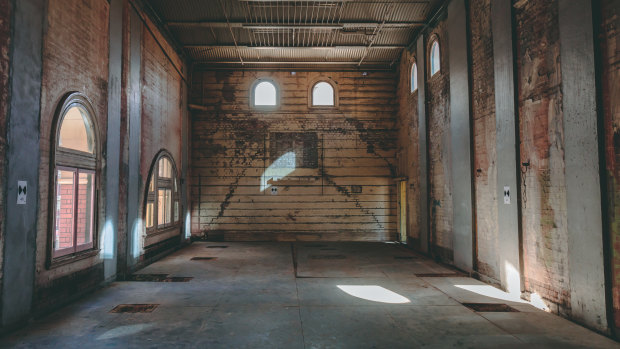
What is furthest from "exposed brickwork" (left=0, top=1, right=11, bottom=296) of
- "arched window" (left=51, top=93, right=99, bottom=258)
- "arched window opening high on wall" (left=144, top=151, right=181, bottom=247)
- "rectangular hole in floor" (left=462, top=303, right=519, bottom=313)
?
"rectangular hole in floor" (left=462, top=303, right=519, bottom=313)

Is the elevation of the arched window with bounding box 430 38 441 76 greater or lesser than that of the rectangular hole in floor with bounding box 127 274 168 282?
greater

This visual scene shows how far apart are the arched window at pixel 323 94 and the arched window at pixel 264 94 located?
1.35 meters

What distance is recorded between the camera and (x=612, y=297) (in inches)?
158

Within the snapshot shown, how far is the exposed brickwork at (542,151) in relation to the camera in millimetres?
4828

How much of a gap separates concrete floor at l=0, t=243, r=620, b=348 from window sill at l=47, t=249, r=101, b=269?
24.1 inches

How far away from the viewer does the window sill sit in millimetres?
4959

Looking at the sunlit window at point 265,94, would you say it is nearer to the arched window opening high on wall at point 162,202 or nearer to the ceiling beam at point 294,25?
the ceiling beam at point 294,25

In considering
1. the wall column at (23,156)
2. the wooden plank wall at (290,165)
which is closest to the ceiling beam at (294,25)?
the wooden plank wall at (290,165)

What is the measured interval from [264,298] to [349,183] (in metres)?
7.41

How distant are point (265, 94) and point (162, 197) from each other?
509 centimetres

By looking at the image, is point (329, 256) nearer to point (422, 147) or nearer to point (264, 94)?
point (422, 147)

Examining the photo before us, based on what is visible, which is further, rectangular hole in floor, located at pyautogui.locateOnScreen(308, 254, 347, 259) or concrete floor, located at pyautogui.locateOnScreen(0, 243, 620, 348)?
rectangular hole in floor, located at pyautogui.locateOnScreen(308, 254, 347, 259)

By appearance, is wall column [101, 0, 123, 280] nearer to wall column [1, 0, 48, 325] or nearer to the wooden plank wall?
wall column [1, 0, 48, 325]

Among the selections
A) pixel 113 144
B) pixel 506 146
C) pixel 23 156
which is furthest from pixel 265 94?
pixel 23 156
